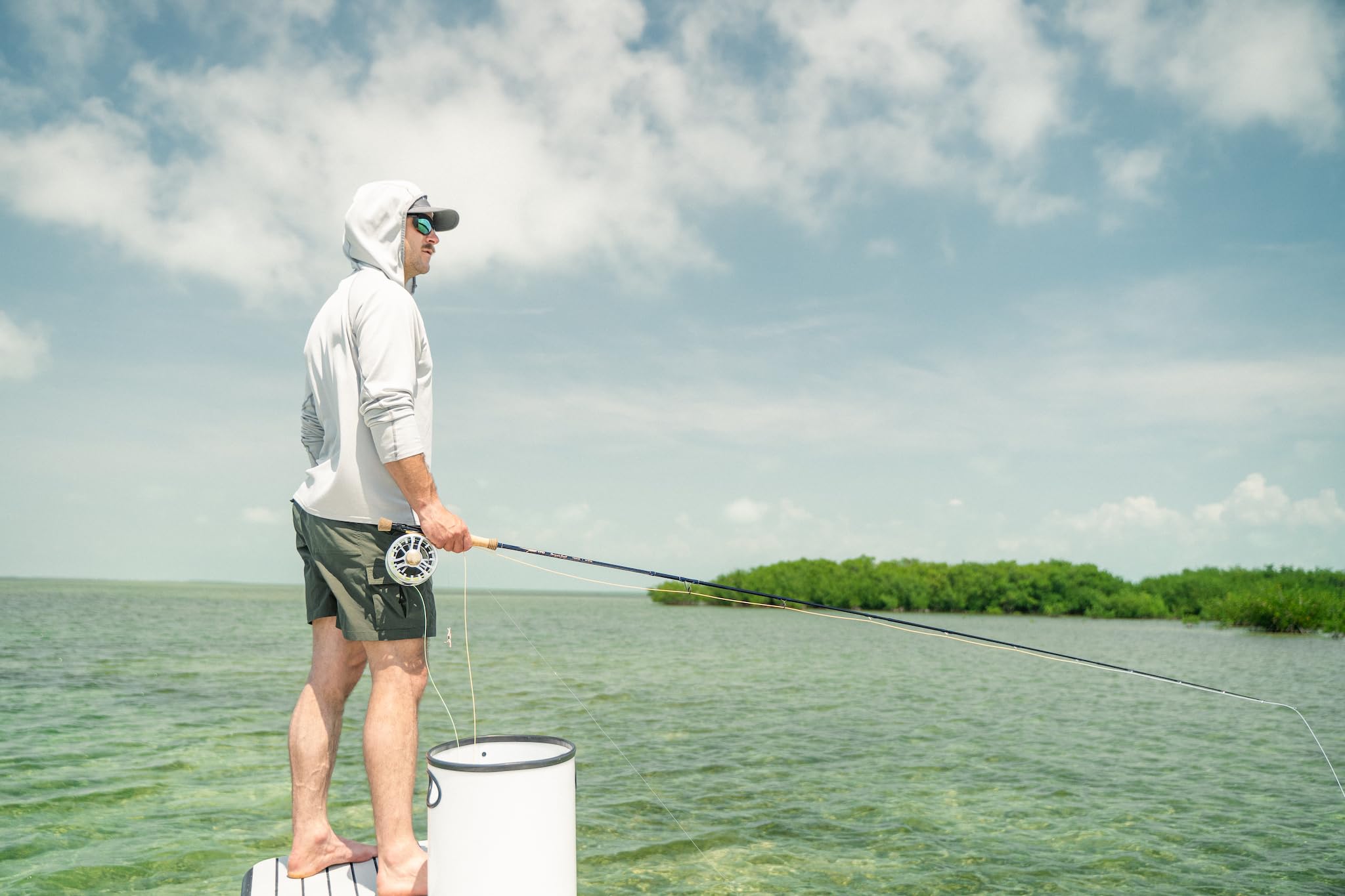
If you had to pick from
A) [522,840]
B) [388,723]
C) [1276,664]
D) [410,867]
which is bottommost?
[1276,664]

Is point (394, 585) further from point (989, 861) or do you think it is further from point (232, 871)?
point (989, 861)

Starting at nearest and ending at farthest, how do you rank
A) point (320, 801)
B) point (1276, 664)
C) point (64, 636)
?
point (320, 801) → point (1276, 664) → point (64, 636)

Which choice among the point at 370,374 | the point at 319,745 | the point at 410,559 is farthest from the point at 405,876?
the point at 370,374

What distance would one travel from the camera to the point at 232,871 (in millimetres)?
4234

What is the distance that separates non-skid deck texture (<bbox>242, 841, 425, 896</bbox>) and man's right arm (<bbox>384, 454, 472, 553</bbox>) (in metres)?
1.16

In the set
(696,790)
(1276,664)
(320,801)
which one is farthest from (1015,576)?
(320,801)

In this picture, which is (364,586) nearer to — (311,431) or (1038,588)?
(311,431)

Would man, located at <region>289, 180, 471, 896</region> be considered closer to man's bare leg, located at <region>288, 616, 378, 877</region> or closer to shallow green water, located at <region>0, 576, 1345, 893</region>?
man's bare leg, located at <region>288, 616, 378, 877</region>

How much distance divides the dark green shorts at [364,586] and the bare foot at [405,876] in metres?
0.70

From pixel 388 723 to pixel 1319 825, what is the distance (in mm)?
6476

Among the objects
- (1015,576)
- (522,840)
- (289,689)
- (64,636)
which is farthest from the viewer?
(1015,576)

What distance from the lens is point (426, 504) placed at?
2705 millimetres

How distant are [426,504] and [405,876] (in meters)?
1.20

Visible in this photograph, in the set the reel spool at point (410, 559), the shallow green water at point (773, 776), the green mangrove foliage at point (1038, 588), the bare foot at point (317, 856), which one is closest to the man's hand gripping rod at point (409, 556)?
the reel spool at point (410, 559)
